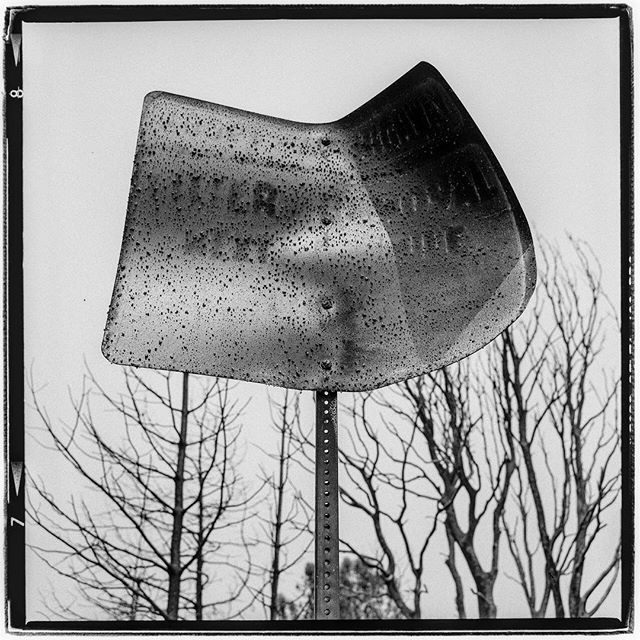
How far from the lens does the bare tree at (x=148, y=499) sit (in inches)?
55.7

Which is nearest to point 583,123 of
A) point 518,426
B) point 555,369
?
point 555,369

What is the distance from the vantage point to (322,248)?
4.66 ft

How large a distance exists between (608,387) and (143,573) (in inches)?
32.1

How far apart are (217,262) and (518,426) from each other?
0.56 metres

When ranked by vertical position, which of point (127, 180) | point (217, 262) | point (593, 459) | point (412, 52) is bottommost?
point (593, 459)

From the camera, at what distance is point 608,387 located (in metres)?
1.43

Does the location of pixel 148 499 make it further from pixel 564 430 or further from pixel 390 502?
pixel 564 430

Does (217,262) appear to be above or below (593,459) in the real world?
above

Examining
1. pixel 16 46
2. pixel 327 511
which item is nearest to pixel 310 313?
pixel 327 511

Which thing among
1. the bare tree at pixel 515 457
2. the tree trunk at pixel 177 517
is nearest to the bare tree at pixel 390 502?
the bare tree at pixel 515 457

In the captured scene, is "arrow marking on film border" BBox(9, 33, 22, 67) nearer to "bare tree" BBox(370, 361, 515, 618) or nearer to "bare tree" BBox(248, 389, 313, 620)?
"bare tree" BBox(248, 389, 313, 620)

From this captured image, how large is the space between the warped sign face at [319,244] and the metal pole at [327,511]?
53 millimetres

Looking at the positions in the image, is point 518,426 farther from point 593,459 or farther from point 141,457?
point 141,457

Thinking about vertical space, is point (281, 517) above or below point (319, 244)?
below
